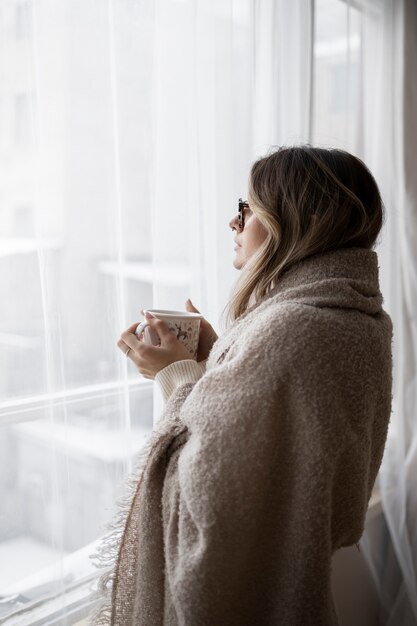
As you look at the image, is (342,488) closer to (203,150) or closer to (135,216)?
(135,216)

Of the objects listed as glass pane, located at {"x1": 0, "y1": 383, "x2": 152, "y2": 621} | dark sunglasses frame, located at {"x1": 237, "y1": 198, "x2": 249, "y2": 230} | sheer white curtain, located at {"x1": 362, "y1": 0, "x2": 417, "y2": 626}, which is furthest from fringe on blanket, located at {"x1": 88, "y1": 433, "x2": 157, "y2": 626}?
sheer white curtain, located at {"x1": 362, "y1": 0, "x2": 417, "y2": 626}

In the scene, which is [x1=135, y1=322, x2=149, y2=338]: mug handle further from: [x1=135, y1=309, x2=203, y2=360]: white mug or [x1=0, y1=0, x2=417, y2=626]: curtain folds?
[x1=0, y1=0, x2=417, y2=626]: curtain folds

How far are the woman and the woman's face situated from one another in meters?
0.02

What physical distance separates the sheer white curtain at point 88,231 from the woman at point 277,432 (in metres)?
0.21

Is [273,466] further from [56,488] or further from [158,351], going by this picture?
[56,488]

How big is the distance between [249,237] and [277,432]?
322 millimetres

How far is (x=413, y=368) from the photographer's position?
1993 mm

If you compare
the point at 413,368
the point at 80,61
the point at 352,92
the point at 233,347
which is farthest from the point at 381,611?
the point at 80,61

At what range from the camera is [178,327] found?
0.93m

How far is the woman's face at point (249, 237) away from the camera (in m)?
0.93

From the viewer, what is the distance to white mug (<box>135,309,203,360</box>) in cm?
91

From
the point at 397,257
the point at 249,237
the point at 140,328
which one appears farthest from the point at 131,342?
the point at 397,257

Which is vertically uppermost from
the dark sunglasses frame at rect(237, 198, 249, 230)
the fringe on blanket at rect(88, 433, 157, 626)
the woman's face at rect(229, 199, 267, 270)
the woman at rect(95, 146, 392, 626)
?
the dark sunglasses frame at rect(237, 198, 249, 230)

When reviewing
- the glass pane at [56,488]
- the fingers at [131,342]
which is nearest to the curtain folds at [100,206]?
the glass pane at [56,488]
